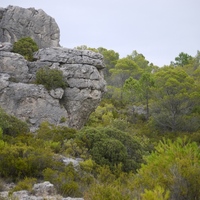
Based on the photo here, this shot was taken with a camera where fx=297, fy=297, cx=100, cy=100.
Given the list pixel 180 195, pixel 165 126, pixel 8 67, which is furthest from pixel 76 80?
pixel 180 195

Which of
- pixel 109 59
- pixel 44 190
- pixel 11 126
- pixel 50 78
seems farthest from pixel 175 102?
pixel 109 59

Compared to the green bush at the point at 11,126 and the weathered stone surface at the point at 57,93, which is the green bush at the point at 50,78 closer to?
the weathered stone surface at the point at 57,93

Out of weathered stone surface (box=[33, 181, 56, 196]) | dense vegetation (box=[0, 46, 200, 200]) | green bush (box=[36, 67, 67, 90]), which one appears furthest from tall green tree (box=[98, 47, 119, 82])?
weathered stone surface (box=[33, 181, 56, 196])

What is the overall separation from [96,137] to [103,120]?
10.7 meters

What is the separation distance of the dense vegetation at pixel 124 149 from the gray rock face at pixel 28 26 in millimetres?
8062

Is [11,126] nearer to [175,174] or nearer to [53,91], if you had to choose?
[53,91]

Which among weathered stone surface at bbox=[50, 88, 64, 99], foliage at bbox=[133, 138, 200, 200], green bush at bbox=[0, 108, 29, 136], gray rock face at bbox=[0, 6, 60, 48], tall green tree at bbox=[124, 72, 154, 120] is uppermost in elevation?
gray rock face at bbox=[0, 6, 60, 48]

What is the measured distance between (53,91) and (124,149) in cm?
685

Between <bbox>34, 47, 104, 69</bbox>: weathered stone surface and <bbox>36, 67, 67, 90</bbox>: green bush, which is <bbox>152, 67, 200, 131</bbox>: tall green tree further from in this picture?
<bbox>36, 67, 67, 90</bbox>: green bush

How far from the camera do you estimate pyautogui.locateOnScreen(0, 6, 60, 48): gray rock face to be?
2594cm

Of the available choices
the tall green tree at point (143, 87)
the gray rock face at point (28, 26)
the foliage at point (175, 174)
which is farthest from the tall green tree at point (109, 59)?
the foliage at point (175, 174)

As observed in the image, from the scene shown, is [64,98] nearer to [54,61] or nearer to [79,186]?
[54,61]

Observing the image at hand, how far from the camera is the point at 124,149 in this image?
1255 centimetres

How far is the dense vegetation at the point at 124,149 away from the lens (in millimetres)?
5207
